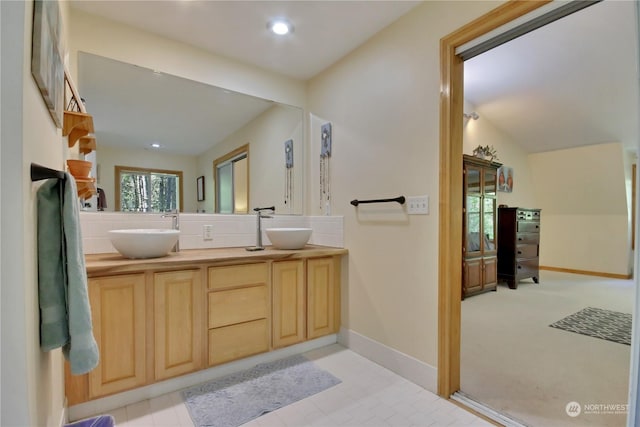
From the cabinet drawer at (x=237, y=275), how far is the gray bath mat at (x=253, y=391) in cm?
61

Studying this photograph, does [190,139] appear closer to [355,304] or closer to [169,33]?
[169,33]

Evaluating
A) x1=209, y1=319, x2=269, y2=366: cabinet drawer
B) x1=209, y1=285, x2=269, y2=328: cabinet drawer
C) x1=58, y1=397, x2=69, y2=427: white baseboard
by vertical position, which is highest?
x1=209, y1=285, x2=269, y2=328: cabinet drawer

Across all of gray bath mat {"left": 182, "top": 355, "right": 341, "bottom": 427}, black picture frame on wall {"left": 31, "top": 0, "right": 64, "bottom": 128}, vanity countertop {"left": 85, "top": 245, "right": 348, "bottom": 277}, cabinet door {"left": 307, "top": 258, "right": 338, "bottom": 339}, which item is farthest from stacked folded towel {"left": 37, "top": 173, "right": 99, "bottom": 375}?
cabinet door {"left": 307, "top": 258, "right": 338, "bottom": 339}

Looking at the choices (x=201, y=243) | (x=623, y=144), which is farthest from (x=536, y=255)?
(x=201, y=243)

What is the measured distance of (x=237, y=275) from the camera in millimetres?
2039

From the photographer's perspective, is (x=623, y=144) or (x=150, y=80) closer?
(x=150, y=80)

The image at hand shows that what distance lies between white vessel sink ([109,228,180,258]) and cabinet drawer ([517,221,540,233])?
474cm

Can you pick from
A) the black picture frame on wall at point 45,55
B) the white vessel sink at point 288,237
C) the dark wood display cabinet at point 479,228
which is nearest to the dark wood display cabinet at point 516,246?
the dark wood display cabinet at point 479,228

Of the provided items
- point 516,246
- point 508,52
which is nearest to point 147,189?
point 508,52

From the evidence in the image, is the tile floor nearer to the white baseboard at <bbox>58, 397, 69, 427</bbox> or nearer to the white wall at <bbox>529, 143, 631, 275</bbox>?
the white baseboard at <bbox>58, 397, 69, 427</bbox>

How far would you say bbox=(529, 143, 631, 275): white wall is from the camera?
203 inches

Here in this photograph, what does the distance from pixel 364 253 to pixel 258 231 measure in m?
0.89

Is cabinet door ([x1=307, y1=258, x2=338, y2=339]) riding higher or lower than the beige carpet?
higher

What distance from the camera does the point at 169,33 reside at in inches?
86.4
